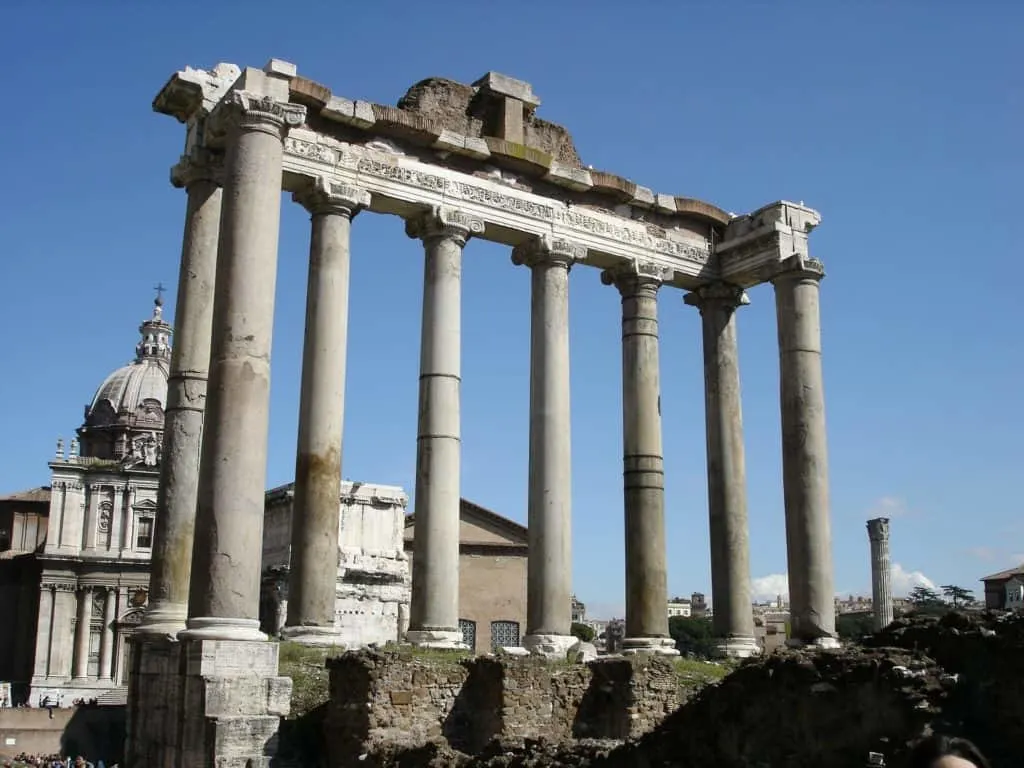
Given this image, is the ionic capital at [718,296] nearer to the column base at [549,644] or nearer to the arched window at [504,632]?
the column base at [549,644]

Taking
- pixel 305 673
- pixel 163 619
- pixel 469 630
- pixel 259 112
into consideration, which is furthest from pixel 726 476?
pixel 469 630

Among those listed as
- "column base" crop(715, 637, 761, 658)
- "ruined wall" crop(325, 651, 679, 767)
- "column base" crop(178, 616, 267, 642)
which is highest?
"column base" crop(178, 616, 267, 642)

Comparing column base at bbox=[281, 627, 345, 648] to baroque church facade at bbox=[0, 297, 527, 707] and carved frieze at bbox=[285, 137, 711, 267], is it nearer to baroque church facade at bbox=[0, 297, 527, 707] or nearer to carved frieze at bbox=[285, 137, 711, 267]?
carved frieze at bbox=[285, 137, 711, 267]

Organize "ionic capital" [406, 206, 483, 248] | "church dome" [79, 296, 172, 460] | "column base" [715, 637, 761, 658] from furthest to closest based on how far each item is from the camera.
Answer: "church dome" [79, 296, 172, 460]
"column base" [715, 637, 761, 658]
"ionic capital" [406, 206, 483, 248]

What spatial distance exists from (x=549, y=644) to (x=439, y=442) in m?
3.56

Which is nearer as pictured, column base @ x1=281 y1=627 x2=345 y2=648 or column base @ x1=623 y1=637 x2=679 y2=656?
column base @ x1=281 y1=627 x2=345 y2=648

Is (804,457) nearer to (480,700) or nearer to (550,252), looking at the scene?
(550,252)

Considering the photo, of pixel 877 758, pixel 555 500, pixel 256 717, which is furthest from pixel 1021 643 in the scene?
pixel 555 500

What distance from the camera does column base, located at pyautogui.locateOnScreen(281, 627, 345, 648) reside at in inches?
599

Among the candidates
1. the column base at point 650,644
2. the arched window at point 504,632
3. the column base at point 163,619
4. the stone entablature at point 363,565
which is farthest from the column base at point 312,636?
the arched window at point 504,632

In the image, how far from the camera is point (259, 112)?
15.1 m

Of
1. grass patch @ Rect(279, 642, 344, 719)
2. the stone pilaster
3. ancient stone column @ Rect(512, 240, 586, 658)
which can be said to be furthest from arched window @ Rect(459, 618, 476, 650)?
grass patch @ Rect(279, 642, 344, 719)

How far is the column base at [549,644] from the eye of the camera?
685 inches

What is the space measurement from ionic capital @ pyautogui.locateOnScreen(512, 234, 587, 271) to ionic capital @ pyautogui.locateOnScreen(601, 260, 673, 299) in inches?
48.7
